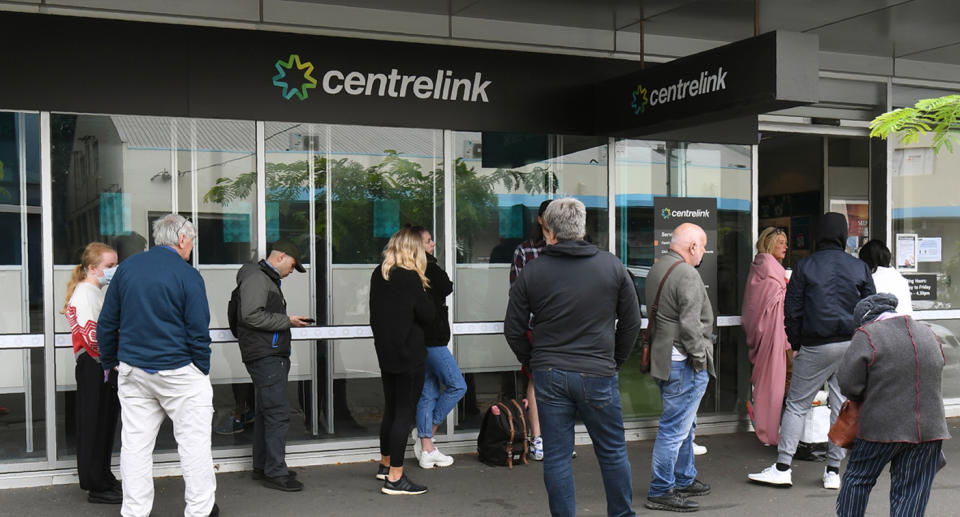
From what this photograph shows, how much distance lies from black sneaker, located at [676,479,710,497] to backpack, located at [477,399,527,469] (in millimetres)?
1259

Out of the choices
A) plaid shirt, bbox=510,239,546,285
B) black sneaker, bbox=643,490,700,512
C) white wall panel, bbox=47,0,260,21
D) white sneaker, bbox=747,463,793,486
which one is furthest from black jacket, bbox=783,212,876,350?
white wall panel, bbox=47,0,260,21

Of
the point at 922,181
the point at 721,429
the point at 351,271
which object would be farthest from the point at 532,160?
the point at 922,181

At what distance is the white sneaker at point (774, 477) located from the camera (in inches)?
238

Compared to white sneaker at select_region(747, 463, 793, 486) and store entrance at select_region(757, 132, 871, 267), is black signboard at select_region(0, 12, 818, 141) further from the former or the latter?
store entrance at select_region(757, 132, 871, 267)

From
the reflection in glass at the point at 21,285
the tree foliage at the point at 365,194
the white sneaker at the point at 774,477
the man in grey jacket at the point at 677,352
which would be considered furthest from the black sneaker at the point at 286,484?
the white sneaker at the point at 774,477

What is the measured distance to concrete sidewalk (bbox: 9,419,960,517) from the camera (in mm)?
5500

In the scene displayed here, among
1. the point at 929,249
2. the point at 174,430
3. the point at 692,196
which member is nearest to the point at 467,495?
the point at 174,430

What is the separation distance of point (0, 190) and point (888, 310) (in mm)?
5454

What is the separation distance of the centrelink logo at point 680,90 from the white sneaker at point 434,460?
2.88 metres

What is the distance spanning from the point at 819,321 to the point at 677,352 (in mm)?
1200

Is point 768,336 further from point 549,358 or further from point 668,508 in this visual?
point 549,358

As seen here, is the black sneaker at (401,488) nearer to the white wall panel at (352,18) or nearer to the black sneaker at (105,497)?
the black sneaker at (105,497)

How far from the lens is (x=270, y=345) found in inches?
230

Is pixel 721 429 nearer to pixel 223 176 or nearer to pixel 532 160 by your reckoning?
pixel 532 160
